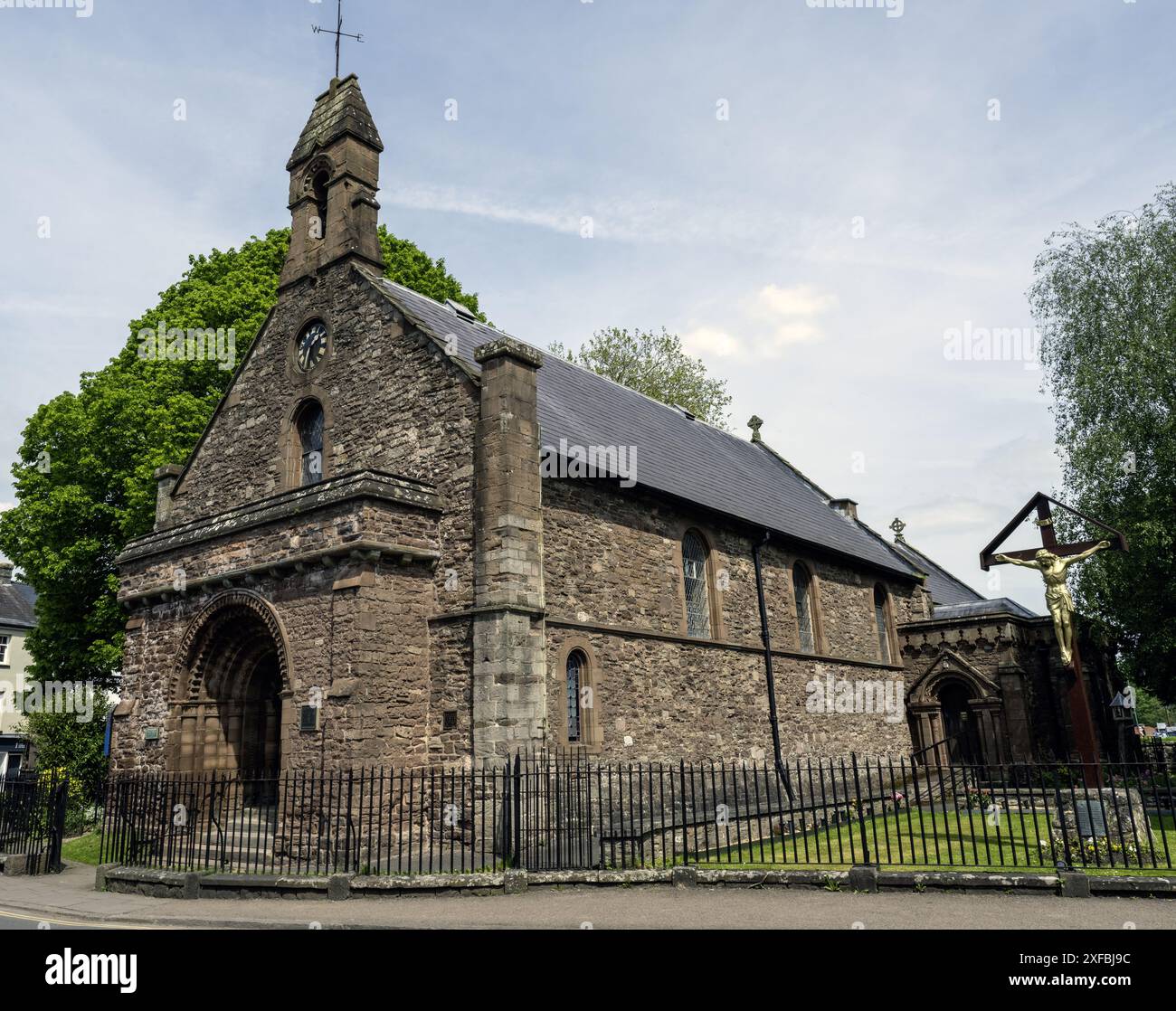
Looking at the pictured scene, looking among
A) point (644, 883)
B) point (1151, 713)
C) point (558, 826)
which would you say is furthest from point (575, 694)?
point (1151, 713)

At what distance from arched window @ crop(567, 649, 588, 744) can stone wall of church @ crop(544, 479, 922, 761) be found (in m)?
0.16

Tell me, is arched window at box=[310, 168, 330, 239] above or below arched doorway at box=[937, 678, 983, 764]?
above

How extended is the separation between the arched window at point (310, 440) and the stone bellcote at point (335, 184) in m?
3.11

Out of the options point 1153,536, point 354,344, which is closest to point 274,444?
point 354,344

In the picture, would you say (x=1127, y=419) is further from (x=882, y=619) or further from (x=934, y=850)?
(x=934, y=850)

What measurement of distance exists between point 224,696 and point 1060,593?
14695 mm

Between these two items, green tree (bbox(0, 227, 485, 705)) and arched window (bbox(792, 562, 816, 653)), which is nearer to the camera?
arched window (bbox(792, 562, 816, 653))

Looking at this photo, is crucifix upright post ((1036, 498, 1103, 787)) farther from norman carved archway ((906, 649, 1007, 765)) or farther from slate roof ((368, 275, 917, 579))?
norman carved archway ((906, 649, 1007, 765))

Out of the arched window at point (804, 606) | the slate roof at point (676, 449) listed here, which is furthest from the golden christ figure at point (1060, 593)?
the arched window at point (804, 606)

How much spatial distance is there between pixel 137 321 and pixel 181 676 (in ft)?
48.6

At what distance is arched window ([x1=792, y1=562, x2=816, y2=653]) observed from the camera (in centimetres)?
2284

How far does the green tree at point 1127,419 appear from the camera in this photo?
2111 cm

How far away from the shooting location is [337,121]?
19.5 meters

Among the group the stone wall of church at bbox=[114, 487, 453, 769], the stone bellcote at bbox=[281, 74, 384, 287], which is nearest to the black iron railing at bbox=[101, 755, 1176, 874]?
the stone wall of church at bbox=[114, 487, 453, 769]
